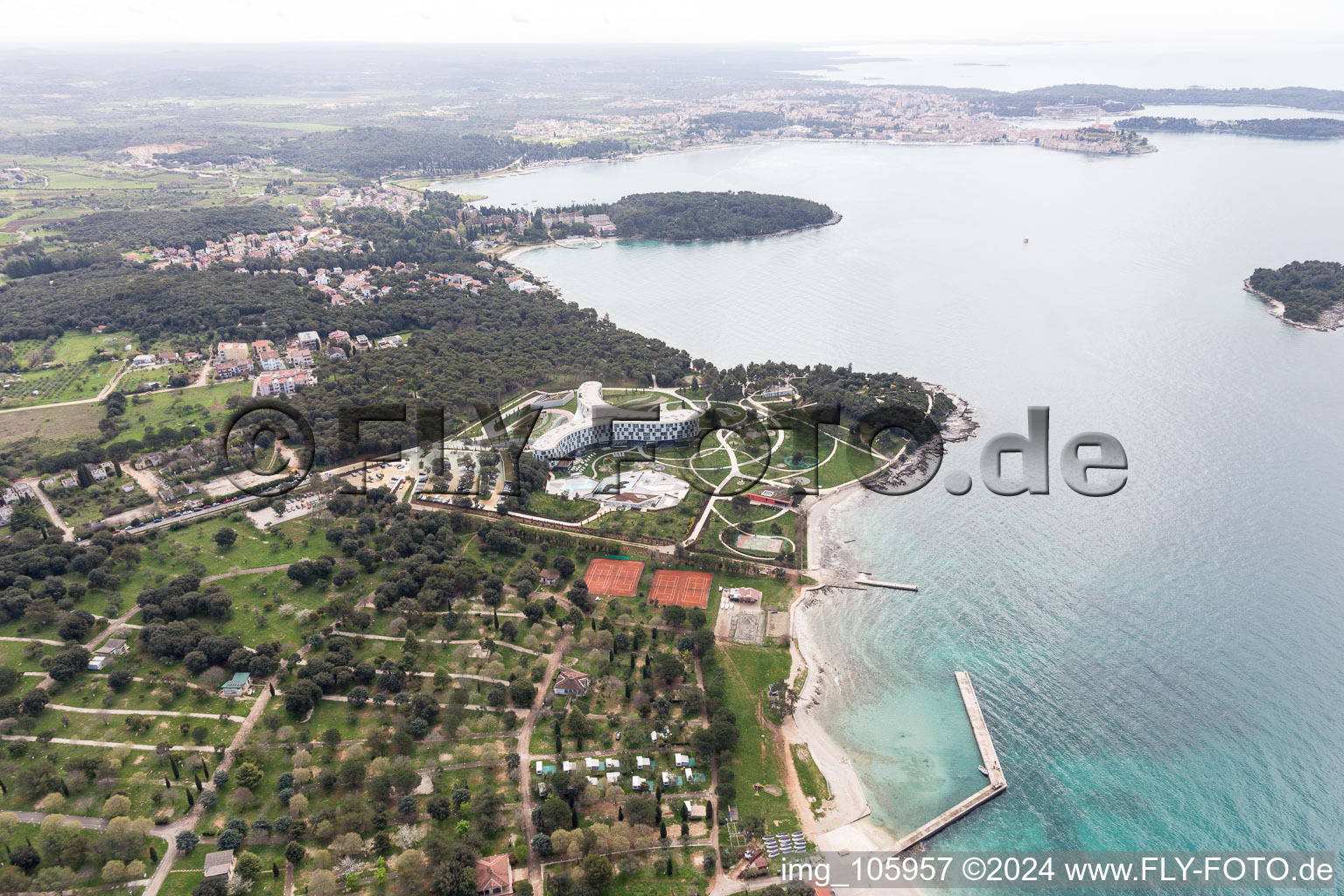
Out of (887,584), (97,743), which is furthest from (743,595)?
(97,743)

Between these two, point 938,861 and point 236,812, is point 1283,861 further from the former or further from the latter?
point 236,812

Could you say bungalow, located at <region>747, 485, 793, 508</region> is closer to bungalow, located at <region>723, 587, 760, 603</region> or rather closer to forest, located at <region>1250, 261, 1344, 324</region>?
bungalow, located at <region>723, 587, 760, 603</region>

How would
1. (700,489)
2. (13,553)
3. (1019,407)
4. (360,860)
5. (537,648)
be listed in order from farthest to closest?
(1019,407) → (700,489) → (13,553) → (537,648) → (360,860)

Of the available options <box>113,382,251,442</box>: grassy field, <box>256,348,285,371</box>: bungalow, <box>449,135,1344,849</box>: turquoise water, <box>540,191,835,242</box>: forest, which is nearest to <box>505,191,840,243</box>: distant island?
<box>540,191,835,242</box>: forest

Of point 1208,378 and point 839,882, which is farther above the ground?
point 1208,378

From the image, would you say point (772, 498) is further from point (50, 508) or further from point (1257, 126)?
point (1257, 126)

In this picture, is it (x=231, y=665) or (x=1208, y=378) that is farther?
(x=1208, y=378)

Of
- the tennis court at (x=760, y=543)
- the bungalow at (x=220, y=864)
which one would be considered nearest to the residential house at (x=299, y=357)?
the tennis court at (x=760, y=543)

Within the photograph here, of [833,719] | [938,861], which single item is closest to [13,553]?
[833,719]
